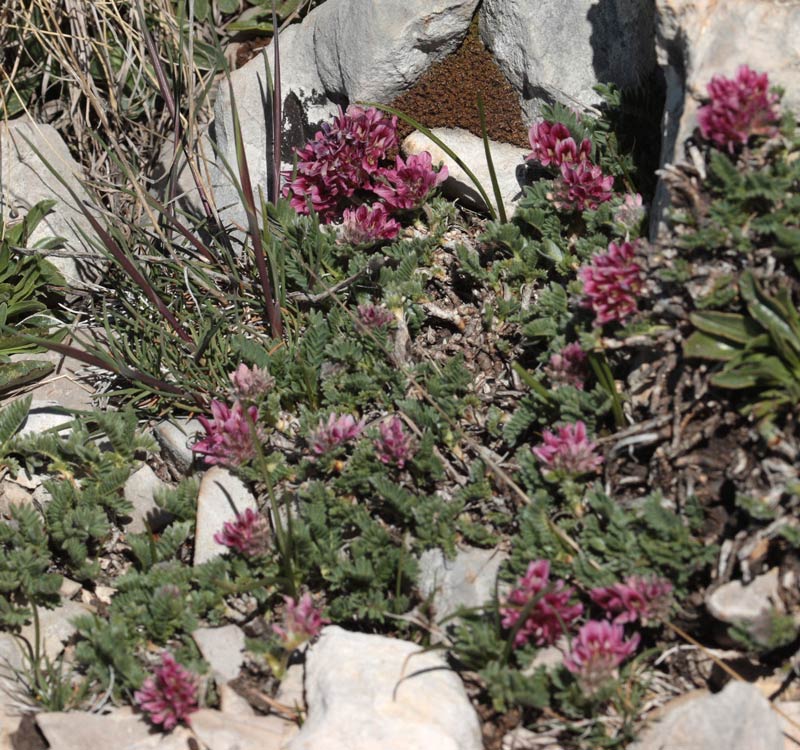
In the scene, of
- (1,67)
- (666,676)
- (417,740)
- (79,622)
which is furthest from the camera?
(1,67)

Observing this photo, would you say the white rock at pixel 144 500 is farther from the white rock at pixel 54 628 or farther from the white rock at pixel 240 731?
the white rock at pixel 240 731

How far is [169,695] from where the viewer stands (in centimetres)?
289

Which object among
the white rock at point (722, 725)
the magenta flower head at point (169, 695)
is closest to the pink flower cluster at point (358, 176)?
the magenta flower head at point (169, 695)

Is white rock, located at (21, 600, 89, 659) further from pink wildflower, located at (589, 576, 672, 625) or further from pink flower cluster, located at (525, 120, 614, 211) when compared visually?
pink flower cluster, located at (525, 120, 614, 211)

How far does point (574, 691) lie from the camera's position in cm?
279

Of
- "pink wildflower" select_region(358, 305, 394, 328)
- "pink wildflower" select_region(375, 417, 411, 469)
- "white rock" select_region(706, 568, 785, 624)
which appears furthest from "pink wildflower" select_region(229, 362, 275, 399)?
"white rock" select_region(706, 568, 785, 624)

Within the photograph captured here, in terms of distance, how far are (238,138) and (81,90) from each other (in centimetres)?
162

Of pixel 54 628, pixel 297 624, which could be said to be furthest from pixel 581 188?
pixel 54 628

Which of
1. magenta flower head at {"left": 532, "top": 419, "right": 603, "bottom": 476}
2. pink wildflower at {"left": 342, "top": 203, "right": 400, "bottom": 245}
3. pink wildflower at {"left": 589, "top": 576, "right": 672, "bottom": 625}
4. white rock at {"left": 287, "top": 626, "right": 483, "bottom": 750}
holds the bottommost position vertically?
white rock at {"left": 287, "top": 626, "right": 483, "bottom": 750}

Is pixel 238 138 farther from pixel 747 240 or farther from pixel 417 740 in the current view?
pixel 417 740

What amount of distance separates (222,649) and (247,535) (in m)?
0.39

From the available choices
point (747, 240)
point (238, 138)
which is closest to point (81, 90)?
point (238, 138)

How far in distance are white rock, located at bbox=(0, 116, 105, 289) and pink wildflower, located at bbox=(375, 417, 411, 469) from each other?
6.70 ft

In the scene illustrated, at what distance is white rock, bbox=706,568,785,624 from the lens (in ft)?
9.17
